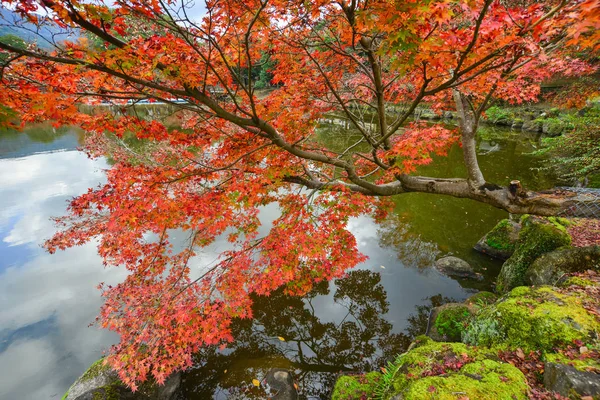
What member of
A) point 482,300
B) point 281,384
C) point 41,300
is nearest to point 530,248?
point 482,300

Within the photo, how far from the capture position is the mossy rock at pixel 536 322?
9.45 ft

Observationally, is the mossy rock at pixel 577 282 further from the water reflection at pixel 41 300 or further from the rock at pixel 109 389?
the water reflection at pixel 41 300

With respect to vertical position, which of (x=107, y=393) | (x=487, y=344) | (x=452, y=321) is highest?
(x=107, y=393)

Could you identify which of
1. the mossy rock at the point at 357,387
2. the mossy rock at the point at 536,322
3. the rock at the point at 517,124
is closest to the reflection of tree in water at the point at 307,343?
the mossy rock at the point at 357,387

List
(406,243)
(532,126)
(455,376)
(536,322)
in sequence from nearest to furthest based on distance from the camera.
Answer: (455,376), (536,322), (406,243), (532,126)

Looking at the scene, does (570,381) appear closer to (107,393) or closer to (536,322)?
(536,322)

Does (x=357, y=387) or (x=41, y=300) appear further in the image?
(x=41, y=300)

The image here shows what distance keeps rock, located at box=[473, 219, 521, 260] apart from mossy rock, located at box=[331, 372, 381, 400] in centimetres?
589

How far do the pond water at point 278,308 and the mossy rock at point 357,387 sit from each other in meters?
1.02

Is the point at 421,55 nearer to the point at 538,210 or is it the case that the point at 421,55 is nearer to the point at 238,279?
the point at 538,210

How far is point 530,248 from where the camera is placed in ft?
18.7

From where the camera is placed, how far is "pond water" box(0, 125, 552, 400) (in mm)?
5352

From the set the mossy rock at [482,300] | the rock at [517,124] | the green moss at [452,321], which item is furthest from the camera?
the rock at [517,124]

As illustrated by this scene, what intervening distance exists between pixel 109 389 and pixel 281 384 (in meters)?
2.76
